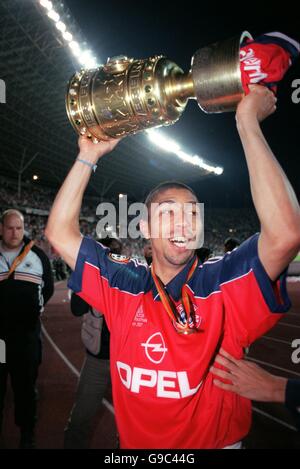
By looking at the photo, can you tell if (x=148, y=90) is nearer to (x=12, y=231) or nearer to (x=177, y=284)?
(x=177, y=284)

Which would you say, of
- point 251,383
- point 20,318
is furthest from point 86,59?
point 251,383

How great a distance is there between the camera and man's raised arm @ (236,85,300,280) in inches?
41.7

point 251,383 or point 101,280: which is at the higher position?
point 101,280

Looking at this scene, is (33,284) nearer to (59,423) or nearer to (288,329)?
(59,423)

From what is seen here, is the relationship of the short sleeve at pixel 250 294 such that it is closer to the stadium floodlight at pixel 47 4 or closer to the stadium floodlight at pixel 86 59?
the stadium floodlight at pixel 47 4

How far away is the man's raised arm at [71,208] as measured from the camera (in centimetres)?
163

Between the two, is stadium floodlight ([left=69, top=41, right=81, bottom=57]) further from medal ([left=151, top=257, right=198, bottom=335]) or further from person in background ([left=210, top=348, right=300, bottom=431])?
person in background ([left=210, top=348, right=300, bottom=431])

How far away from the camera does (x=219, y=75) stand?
1.20m

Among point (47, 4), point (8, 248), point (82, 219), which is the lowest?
point (8, 248)

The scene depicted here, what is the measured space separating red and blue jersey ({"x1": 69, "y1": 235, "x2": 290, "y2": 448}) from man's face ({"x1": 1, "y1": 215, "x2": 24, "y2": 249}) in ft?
7.14

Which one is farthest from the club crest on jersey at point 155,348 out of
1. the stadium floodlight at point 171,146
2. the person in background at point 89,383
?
the stadium floodlight at point 171,146

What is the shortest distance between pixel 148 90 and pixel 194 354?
1.14 metres

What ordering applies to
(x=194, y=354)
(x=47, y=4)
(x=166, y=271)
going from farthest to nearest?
(x=47, y=4) → (x=166, y=271) → (x=194, y=354)

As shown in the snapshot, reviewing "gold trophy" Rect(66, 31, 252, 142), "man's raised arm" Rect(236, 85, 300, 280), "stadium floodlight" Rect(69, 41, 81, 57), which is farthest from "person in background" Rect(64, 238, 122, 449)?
"stadium floodlight" Rect(69, 41, 81, 57)
